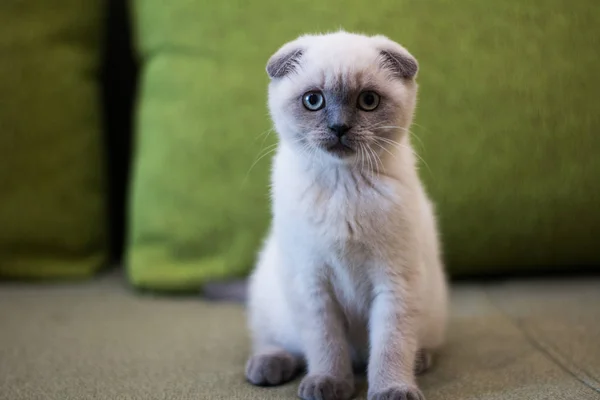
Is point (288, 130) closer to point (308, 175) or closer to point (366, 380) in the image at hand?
point (308, 175)

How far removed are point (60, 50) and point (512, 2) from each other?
1148 millimetres

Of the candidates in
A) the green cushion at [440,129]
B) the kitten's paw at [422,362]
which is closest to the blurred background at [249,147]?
the green cushion at [440,129]

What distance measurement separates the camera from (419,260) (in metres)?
1.12

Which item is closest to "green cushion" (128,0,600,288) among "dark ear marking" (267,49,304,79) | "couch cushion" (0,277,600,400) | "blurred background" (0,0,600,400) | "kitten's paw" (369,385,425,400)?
"blurred background" (0,0,600,400)

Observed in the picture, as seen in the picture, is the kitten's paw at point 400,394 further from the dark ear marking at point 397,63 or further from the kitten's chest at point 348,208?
the dark ear marking at point 397,63

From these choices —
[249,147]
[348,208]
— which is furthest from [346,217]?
[249,147]

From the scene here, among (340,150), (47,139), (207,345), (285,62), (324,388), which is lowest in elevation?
(207,345)

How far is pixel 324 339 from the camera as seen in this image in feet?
3.61

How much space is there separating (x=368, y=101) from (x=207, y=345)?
1.89 ft

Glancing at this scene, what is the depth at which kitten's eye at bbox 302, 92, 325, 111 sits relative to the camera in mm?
1088

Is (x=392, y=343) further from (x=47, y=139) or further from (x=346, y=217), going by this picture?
(x=47, y=139)

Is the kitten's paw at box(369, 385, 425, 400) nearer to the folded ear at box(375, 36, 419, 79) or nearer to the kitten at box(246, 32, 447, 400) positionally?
the kitten at box(246, 32, 447, 400)

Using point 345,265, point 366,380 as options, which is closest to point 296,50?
point 345,265

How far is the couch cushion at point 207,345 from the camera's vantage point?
1077mm
